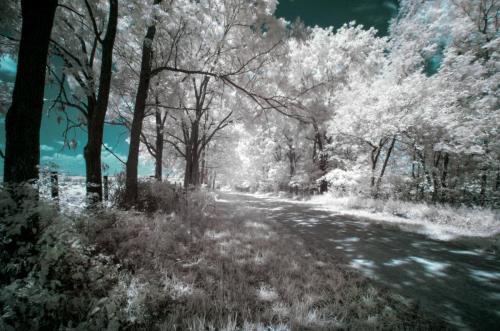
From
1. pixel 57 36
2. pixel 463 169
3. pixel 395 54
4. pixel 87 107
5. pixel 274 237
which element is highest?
pixel 395 54

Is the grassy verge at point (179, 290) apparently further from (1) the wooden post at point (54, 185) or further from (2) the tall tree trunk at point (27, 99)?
(2) the tall tree trunk at point (27, 99)

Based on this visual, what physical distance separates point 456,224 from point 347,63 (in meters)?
13.7

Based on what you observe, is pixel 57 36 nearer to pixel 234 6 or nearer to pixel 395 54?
pixel 234 6

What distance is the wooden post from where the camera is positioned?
320 cm

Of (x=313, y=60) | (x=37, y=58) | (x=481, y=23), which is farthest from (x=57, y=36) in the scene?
(x=481, y=23)

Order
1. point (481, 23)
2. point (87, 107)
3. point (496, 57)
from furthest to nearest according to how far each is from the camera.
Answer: point (481, 23)
point (496, 57)
point (87, 107)

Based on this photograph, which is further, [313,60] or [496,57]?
[313,60]

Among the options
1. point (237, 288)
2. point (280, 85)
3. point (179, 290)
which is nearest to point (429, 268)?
point (237, 288)

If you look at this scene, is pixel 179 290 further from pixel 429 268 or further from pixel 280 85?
pixel 280 85

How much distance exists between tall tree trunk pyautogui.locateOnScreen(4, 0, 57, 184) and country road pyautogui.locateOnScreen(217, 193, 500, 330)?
5.95 m

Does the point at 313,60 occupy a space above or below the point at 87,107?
above

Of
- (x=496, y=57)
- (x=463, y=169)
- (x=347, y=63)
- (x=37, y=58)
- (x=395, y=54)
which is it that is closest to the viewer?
(x=37, y=58)

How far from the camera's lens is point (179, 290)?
2.79 meters

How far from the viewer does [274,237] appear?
18.5 ft
